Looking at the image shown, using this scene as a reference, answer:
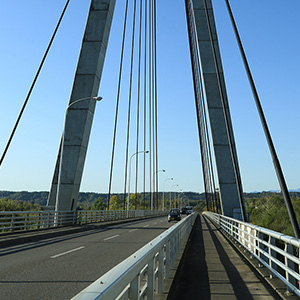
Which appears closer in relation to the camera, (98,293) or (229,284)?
(98,293)

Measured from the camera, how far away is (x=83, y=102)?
877 inches

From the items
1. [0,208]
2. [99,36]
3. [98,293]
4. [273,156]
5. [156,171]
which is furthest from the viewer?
[156,171]

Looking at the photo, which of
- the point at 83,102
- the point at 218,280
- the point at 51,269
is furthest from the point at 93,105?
the point at 218,280

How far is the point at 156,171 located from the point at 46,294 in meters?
68.6

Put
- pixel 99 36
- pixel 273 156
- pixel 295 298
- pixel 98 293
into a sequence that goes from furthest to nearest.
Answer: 1. pixel 99 36
2. pixel 273 156
3. pixel 295 298
4. pixel 98 293

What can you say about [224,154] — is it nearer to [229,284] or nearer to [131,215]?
[229,284]

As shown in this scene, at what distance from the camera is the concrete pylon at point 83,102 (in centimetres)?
2184

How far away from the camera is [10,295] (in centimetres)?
551

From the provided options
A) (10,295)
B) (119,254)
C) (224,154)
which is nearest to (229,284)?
(10,295)

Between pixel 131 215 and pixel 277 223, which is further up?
pixel 131 215

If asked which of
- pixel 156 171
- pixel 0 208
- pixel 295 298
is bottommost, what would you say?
pixel 295 298

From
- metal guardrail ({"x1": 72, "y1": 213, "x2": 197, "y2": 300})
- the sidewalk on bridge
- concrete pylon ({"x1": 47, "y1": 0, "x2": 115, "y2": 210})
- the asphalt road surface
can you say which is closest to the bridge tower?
concrete pylon ({"x1": 47, "y1": 0, "x2": 115, "y2": 210})

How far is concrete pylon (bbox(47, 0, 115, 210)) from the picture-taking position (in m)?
21.8

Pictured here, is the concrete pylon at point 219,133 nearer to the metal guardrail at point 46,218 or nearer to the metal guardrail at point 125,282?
the metal guardrail at point 46,218
